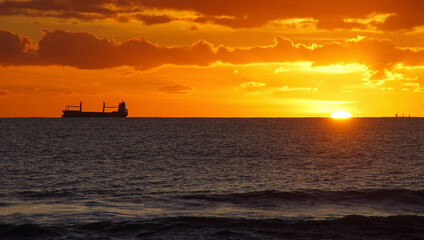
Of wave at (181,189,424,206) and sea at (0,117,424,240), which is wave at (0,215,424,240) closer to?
sea at (0,117,424,240)

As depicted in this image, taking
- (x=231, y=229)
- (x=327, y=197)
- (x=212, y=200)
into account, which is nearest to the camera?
(x=231, y=229)

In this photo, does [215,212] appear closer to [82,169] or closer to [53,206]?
[53,206]

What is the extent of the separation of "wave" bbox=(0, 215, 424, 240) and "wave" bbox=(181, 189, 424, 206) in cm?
704

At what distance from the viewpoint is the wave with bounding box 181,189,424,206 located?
36094 millimetres

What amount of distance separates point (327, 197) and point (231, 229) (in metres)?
13.2

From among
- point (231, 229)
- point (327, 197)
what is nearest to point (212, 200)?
point (327, 197)

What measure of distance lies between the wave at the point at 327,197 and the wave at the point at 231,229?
23.1ft

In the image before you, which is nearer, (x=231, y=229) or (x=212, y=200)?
(x=231, y=229)

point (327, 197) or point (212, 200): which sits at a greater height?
point (327, 197)

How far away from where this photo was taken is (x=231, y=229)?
26703 millimetres

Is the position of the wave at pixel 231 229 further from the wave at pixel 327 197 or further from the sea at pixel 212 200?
the wave at pixel 327 197

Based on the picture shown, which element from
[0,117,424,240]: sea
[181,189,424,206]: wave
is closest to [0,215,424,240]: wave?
[0,117,424,240]: sea

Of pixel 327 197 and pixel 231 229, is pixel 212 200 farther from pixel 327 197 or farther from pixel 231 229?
pixel 231 229

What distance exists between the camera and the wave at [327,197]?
36.1m
